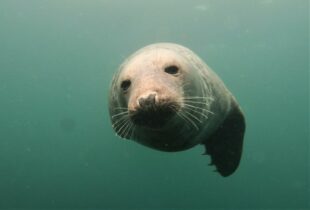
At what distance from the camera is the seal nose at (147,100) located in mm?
3213

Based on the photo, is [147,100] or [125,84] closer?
[147,100]

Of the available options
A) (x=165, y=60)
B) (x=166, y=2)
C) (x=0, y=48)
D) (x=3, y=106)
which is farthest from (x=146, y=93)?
(x=3, y=106)

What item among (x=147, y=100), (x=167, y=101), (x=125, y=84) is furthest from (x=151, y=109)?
(x=125, y=84)

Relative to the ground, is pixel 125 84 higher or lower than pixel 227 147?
lower

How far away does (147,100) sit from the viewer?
10.6ft

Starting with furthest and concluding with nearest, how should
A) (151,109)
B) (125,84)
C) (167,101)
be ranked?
(125,84), (167,101), (151,109)

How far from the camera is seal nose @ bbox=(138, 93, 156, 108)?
10.5ft

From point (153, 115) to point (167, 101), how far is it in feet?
0.54

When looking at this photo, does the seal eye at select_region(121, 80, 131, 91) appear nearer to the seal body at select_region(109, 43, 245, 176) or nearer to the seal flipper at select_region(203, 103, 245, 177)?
the seal body at select_region(109, 43, 245, 176)

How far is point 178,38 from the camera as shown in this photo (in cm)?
3453

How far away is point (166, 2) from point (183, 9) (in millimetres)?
1362

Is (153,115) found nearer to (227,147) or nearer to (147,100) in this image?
(147,100)

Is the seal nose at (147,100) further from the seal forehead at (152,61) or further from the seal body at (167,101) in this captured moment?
the seal forehead at (152,61)

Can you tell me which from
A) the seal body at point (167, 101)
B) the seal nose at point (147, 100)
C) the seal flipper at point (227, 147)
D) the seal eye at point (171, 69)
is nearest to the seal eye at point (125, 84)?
the seal body at point (167, 101)
